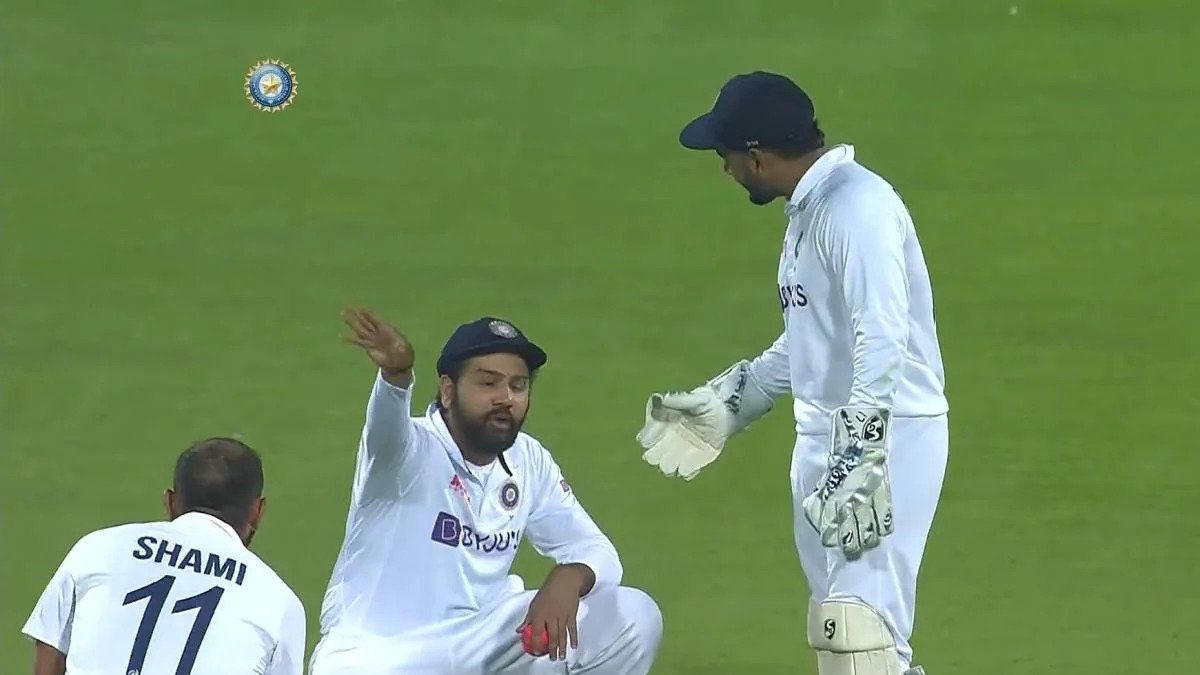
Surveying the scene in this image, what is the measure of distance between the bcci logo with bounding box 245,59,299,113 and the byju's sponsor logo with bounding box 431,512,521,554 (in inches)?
163

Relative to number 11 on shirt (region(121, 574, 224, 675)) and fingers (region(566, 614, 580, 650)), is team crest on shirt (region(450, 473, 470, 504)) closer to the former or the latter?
fingers (region(566, 614, 580, 650))

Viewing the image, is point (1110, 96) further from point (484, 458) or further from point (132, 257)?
point (484, 458)

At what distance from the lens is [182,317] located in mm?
7125

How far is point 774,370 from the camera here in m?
4.61

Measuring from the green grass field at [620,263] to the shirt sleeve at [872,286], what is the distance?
1.65m

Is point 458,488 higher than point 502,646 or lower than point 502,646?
higher

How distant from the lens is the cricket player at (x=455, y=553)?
4.25 meters

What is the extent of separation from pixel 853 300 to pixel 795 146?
0.43 metres

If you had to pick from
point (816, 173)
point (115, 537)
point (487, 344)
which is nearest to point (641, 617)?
point (487, 344)

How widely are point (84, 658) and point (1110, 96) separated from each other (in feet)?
19.4

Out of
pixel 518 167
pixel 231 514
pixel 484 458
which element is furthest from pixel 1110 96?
pixel 231 514

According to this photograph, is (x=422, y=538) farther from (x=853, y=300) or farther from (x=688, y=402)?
(x=853, y=300)

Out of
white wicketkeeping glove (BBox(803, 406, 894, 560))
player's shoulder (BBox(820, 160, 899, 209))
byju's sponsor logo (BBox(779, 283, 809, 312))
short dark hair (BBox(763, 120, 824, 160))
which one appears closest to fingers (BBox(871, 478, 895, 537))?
white wicketkeeping glove (BBox(803, 406, 894, 560))

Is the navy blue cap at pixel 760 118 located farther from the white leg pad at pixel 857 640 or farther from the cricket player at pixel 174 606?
the cricket player at pixel 174 606
